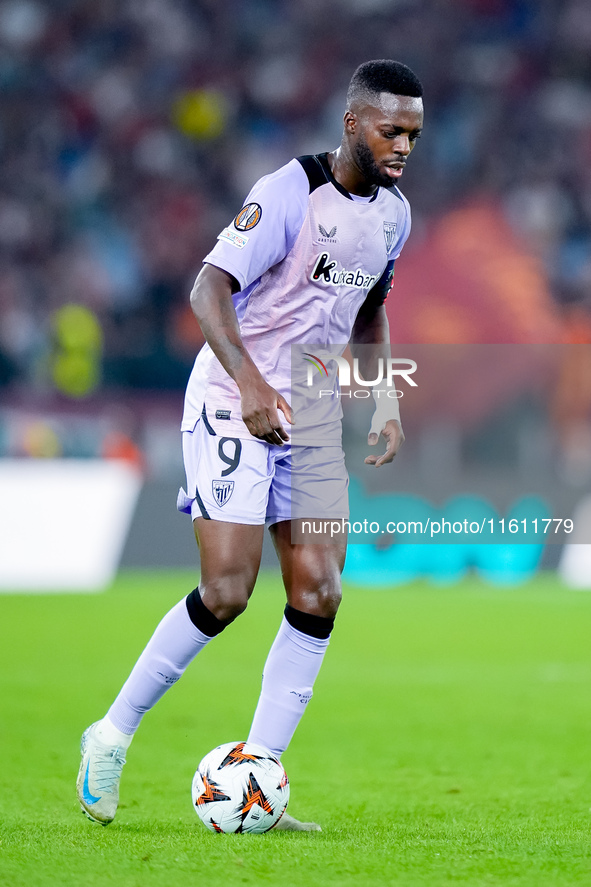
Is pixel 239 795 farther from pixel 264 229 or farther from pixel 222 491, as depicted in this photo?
pixel 264 229

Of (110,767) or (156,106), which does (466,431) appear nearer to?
(156,106)

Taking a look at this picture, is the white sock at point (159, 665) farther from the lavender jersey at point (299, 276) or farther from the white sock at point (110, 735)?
the lavender jersey at point (299, 276)

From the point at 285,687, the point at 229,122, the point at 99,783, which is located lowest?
the point at 99,783

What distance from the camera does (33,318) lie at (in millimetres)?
15836

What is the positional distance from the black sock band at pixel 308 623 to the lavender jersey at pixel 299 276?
0.53m

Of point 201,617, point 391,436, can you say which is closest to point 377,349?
point 391,436

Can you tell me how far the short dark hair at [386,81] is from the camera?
137 inches

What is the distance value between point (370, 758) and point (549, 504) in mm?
6937

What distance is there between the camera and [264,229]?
3477 mm

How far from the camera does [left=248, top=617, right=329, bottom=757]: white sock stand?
3.58 m

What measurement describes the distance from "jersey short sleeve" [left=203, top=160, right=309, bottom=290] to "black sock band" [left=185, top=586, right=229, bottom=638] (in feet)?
3.01

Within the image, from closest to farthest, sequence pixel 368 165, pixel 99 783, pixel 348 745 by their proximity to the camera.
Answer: pixel 99 783 < pixel 368 165 < pixel 348 745

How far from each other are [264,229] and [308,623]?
1166mm

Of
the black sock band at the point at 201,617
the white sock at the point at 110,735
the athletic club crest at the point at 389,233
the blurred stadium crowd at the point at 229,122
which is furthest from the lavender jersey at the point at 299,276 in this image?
the blurred stadium crowd at the point at 229,122
